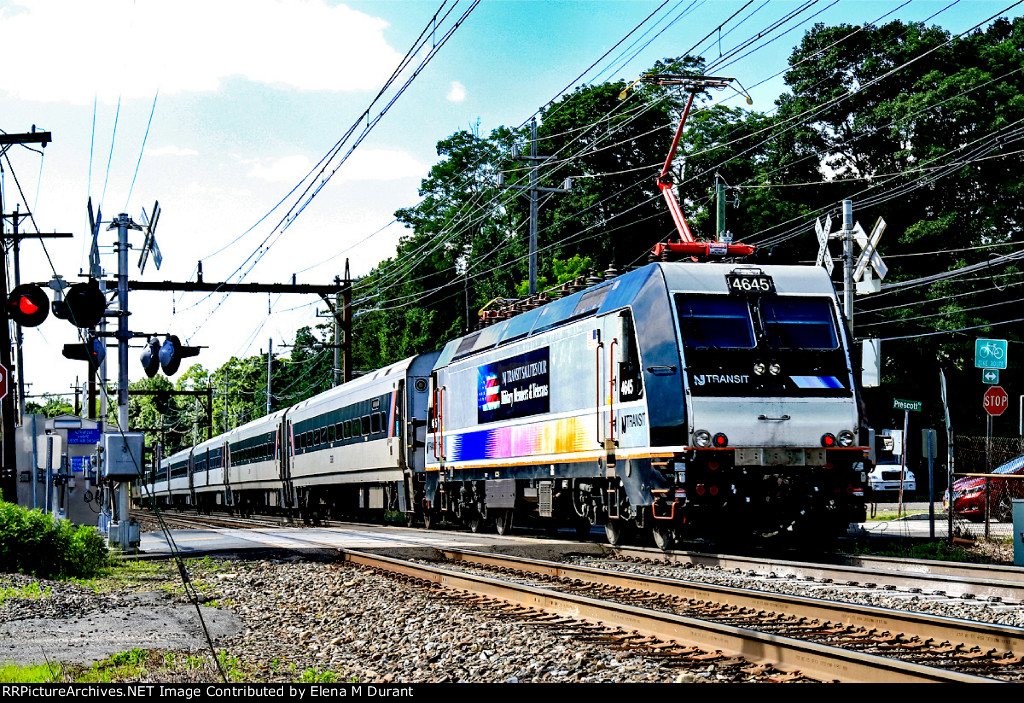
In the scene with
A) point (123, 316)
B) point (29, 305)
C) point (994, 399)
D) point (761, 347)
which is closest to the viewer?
point (29, 305)

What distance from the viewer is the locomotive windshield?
14625 mm

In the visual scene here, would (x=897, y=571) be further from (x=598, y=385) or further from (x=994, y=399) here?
(x=994, y=399)

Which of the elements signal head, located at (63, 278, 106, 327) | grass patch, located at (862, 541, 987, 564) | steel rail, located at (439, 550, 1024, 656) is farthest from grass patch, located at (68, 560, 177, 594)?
grass patch, located at (862, 541, 987, 564)

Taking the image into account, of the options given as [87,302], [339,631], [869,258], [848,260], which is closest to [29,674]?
[339,631]

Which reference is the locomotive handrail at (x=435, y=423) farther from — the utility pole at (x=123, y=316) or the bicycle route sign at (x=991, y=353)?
the bicycle route sign at (x=991, y=353)

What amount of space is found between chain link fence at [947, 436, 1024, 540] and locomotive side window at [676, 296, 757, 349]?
5049mm

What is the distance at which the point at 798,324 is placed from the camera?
15234mm

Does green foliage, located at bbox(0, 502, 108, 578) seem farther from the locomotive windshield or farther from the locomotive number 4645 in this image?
the locomotive number 4645

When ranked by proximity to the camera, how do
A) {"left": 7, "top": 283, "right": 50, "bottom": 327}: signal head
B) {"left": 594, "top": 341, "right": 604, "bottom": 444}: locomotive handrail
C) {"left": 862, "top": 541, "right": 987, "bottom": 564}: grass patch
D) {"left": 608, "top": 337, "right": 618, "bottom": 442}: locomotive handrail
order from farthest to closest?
{"left": 594, "top": 341, "right": 604, "bottom": 444}: locomotive handrail
{"left": 862, "top": 541, "right": 987, "bottom": 564}: grass patch
{"left": 608, "top": 337, "right": 618, "bottom": 442}: locomotive handrail
{"left": 7, "top": 283, "right": 50, "bottom": 327}: signal head

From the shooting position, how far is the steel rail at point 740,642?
6887 millimetres

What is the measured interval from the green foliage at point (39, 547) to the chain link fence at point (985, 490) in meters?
12.0

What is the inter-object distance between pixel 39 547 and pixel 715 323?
8830 mm

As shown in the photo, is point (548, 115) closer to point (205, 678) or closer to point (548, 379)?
point (548, 379)

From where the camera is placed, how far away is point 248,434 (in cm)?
4581
